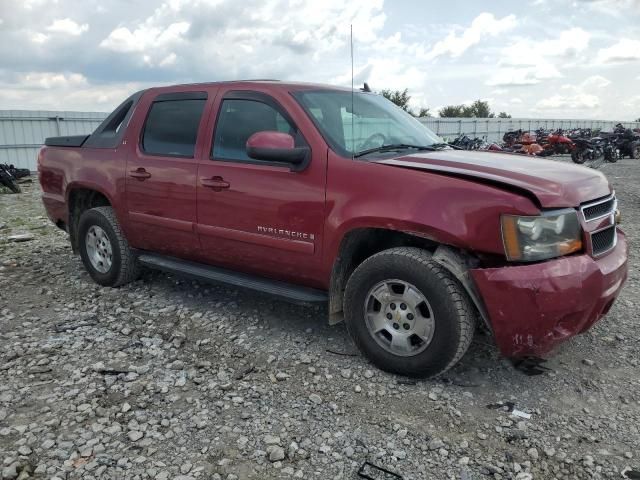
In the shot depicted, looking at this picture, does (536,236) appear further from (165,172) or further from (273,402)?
(165,172)

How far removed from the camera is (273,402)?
3057mm

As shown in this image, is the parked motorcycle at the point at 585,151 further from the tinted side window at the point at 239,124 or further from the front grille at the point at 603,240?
the tinted side window at the point at 239,124

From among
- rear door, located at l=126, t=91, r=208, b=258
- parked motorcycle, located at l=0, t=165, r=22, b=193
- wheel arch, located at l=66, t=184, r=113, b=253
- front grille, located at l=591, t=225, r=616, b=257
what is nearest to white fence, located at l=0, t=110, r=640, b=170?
parked motorcycle, located at l=0, t=165, r=22, b=193

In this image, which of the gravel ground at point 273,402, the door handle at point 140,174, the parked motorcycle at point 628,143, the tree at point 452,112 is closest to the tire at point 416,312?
the gravel ground at point 273,402

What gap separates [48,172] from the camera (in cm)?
538

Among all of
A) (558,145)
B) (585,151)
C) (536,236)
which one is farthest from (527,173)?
(558,145)

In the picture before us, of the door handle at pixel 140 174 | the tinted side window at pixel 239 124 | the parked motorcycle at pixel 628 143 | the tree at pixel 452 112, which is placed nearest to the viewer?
the tinted side window at pixel 239 124

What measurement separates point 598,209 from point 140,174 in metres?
3.43

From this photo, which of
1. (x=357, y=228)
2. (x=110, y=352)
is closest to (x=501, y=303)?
(x=357, y=228)

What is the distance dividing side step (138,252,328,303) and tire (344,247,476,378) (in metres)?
0.33

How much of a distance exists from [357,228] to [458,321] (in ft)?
2.67

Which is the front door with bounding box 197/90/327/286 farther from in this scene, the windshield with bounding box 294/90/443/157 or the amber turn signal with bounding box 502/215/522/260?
the amber turn signal with bounding box 502/215/522/260

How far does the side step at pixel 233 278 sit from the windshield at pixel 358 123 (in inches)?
38.4

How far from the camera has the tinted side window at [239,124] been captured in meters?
Result: 3.76
